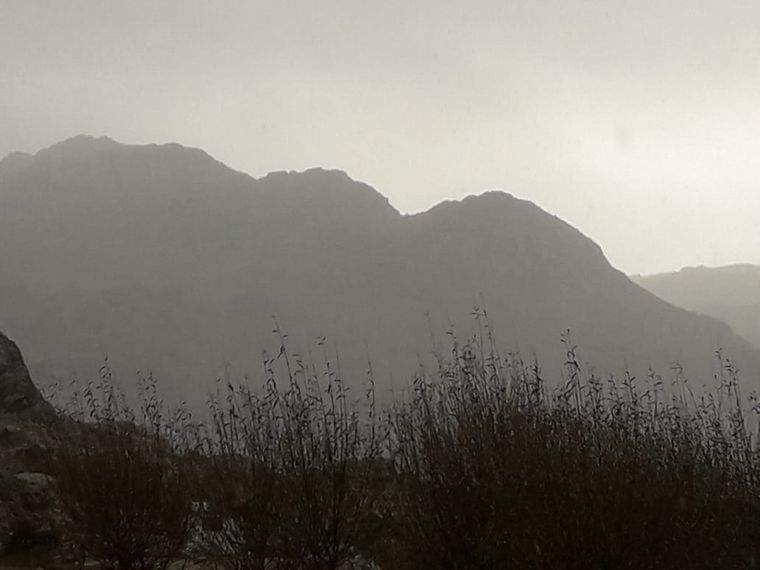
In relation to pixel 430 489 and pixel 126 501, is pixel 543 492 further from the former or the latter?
pixel 126 501

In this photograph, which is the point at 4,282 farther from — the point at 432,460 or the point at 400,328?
the point at 432,460

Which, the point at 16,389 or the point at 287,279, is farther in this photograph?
the point at 287,279

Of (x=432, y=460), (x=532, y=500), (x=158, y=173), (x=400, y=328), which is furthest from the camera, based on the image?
(x=158, y=173)

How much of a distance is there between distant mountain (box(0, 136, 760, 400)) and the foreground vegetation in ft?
327

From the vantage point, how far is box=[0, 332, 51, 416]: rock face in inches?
859

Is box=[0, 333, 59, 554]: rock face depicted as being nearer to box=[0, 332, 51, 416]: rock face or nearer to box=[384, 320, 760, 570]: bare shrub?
box=[0, 332, 51, 416]: rock face

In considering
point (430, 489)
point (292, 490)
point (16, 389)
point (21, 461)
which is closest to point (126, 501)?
point (292, 490)

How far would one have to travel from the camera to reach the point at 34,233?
489 feet

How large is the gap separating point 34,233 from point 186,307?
41988mm

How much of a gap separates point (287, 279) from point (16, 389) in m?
122

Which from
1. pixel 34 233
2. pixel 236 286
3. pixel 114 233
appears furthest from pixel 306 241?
pixel 34 233

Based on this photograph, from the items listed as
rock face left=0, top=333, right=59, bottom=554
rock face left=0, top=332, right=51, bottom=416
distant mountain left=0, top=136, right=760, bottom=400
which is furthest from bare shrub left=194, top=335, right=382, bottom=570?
distant mountain left=0, top=136, right=760, bottom=400

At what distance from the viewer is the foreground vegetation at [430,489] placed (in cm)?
571

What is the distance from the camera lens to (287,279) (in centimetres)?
14400
